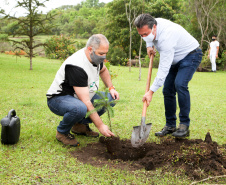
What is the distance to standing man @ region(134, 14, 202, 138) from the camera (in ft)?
11.1

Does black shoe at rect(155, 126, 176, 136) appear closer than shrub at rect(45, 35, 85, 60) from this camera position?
Yes

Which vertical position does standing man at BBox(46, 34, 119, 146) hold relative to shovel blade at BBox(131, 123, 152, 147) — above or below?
above

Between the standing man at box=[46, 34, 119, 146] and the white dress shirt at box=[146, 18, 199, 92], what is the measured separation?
803mm

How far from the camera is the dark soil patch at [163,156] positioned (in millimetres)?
2770

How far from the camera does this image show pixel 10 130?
10.7 feet

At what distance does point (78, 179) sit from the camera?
8.60ft

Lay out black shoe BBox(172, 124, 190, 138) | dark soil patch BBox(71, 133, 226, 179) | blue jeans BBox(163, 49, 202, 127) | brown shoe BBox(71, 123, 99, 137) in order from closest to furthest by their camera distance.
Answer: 1. dark soil patch BBox(71, 133, 226, 179)
2. blue jeans BBox(163, 49, 202, 127)
3. black shoe BBox(172, 124, 190, 138)
4. brown shoe BBox(71, 123, 99, 137)

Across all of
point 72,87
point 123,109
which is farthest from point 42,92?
point 72,87

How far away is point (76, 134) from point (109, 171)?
140 centimetres

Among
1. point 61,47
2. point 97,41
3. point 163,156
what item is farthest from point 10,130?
point 61,47

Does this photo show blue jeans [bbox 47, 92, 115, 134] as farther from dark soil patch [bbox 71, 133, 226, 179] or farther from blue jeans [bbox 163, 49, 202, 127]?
blue jeans [bbox 163, 49, 202, 127]

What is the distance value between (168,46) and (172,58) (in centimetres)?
17

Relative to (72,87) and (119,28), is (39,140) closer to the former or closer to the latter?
(72,87)

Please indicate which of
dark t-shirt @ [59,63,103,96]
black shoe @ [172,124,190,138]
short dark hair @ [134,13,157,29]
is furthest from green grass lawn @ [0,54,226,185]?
short dark hair @ [134,13,157,29]
